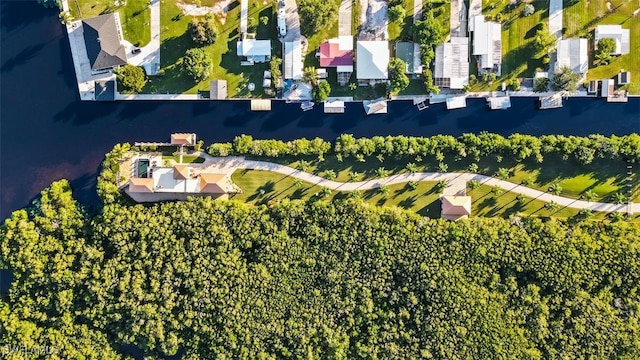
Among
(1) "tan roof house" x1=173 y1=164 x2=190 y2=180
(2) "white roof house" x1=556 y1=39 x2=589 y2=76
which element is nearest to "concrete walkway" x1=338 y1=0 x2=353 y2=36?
(1) "tan roof house" x1=173 y1=164 x2=190 y2=180

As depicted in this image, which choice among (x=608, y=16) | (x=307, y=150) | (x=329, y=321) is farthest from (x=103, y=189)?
(x=608, y=16)

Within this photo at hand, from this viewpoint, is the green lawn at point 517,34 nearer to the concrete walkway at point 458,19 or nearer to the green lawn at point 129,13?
the concrete walkway at point 458,19

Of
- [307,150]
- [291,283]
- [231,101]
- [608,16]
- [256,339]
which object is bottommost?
[256,339]

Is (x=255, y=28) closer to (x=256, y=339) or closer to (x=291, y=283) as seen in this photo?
(x=291, y=283)

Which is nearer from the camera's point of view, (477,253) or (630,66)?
(477,253)

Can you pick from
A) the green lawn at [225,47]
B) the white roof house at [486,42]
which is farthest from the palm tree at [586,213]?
the green lawn at [225,47]

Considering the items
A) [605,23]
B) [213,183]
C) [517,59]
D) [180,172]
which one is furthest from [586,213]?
[180,172]
